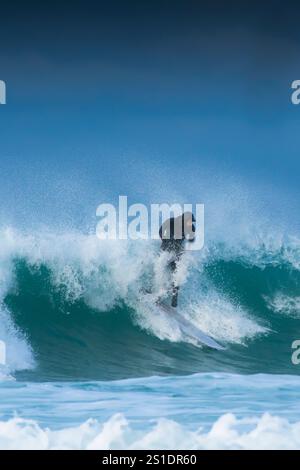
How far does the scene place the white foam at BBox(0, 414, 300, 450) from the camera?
210 inches

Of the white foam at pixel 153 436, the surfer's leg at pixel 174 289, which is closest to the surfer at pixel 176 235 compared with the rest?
the surfer's leg at pixel 174 289

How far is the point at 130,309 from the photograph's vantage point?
768 cm

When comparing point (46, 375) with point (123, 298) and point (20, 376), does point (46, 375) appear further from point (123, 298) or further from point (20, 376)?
point (123, 298)

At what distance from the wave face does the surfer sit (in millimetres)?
127

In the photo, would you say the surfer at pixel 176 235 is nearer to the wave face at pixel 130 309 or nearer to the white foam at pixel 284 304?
the wave face at pixel 130 309

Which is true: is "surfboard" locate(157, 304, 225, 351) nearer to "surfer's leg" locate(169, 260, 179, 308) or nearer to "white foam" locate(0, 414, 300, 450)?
"surfer's leg" locate(169, 260, 179, 308)

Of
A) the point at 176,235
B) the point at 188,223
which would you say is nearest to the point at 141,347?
the point at 176,235

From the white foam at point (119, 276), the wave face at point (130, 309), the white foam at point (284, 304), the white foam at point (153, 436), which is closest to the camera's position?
the white foam at point (153, 436)

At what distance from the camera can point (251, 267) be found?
912cm

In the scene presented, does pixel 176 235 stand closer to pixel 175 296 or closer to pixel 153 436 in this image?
pixel 175 296

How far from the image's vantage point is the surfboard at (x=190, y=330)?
722 cm

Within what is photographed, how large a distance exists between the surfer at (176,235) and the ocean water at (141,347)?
0.44 feet

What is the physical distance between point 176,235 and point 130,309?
984 millimetres

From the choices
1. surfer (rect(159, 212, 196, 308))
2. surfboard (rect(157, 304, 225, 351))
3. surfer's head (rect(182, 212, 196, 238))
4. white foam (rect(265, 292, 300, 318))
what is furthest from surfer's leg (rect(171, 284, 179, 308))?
white foam (rect(265, 292, 300, 318))
